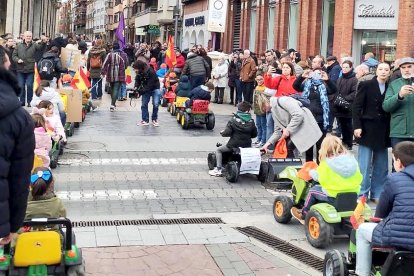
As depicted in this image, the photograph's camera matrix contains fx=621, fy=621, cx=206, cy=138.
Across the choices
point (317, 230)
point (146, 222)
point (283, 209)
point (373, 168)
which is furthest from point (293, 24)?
point (317, 230)

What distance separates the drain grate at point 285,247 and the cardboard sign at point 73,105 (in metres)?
6.94

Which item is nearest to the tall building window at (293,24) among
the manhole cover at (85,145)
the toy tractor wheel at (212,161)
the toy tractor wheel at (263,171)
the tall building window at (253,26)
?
the tall building window at (253,26)

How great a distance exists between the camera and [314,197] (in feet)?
21.8

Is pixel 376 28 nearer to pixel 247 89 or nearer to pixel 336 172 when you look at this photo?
pixel 247 89

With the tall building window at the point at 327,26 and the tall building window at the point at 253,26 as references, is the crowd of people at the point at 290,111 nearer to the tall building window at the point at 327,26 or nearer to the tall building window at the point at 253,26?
the tall building window at the point at 327,26

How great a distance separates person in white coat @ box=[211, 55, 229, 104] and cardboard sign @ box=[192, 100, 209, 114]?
5.75 metres

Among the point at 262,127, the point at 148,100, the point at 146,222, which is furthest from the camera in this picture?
the point at 148,100

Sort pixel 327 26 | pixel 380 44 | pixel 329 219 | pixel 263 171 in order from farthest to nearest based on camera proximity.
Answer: pixel 327 26 < pixel 380 44 < pixel 263 171 < pixel 329 219

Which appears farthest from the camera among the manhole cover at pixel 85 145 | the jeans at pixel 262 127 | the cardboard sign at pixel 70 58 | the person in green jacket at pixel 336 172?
the cardboard sign at pixel 70 58

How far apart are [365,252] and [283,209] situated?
2.36 meters

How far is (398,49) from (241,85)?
5.26m

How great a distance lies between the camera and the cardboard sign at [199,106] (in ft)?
46.8

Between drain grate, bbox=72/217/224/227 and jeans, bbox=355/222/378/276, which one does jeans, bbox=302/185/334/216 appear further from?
jeans, bbox=355/222/378/276

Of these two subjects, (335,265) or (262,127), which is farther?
(262,127)
